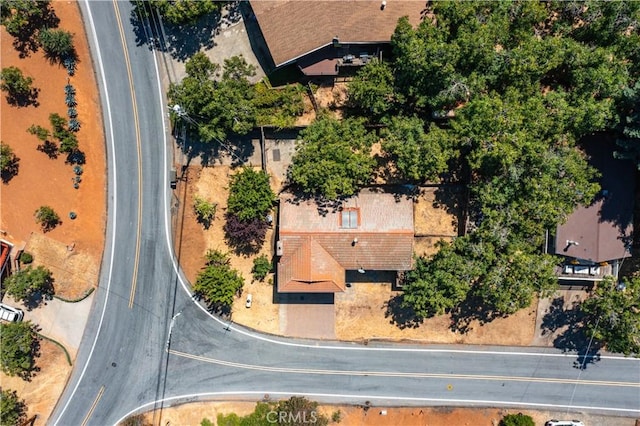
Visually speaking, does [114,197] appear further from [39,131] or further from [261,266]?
[261,266]

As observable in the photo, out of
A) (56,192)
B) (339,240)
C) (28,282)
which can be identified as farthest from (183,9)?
(28,282)

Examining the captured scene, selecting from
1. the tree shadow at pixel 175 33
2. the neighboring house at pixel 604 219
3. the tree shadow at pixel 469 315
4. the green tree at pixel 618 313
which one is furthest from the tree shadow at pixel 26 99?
the green tree at pixel 618 313

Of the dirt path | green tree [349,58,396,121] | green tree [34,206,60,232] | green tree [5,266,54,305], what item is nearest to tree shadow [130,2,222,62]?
the dirt path

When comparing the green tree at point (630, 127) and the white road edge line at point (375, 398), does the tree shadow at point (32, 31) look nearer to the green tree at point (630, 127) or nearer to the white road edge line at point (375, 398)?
the white road edge line at point (375, 398)

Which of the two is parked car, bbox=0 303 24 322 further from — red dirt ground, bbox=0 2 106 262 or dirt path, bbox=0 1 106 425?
red dirt ground, bbox=0 2 106 262

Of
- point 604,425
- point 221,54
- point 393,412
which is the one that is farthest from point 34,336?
point 604,425

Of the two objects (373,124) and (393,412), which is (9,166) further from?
(393,412)
